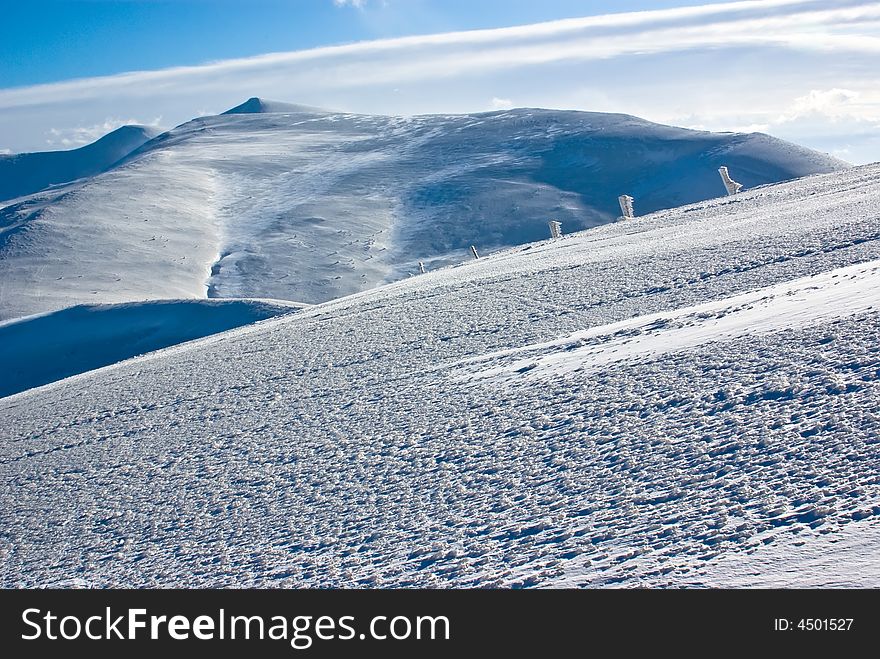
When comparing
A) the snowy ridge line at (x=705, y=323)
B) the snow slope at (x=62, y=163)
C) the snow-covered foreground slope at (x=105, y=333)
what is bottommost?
the snow-covered foreground slope at (x=105, y=333)

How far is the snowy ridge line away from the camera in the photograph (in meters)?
8.86

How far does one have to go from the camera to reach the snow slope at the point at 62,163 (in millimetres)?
110938

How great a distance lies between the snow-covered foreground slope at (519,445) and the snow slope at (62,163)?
102709mm

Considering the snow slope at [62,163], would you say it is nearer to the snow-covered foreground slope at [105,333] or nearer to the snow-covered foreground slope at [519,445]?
the snow-covered foreground slope at [105,333]

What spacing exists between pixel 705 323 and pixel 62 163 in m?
116

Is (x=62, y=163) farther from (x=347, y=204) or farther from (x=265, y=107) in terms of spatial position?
(x=347, y=204)

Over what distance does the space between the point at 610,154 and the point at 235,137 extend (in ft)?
122

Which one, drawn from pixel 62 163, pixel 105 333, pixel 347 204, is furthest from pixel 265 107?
pixel 105 333

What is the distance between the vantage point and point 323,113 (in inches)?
3755

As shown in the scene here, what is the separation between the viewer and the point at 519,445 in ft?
25.2

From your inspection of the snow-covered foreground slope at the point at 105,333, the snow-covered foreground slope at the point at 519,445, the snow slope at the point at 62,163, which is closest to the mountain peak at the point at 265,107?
the snow slope at the point at 62,163

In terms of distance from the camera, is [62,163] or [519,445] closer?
[519,445]
